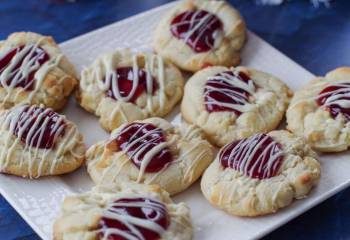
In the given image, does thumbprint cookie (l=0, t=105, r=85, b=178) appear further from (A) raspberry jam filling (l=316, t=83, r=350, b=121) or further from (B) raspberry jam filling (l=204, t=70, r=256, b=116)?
(A) raspberry jam filling (l=316, t=83, r=350, b=121)

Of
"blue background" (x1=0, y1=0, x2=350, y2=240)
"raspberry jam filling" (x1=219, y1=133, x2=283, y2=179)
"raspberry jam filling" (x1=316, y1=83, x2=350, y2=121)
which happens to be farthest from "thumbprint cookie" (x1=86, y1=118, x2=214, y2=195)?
"blue background" (x1=0, y1=0, x2=350, y2=240)

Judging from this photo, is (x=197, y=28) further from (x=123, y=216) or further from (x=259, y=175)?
(x=123, y=216)

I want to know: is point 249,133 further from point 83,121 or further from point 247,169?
point 83,121

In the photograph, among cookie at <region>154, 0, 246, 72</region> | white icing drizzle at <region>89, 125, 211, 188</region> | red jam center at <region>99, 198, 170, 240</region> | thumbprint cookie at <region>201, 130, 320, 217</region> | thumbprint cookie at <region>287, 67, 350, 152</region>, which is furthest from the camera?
cookie at <region>154, 0, 246, 72</region>

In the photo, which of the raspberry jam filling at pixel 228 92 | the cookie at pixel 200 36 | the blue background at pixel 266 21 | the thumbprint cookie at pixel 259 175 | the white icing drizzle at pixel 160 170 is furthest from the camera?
the blue background at pixel 266 21

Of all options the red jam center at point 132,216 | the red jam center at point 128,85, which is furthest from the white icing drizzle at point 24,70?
the red jam center at point 132,216

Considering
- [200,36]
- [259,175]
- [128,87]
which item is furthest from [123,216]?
[200,36]

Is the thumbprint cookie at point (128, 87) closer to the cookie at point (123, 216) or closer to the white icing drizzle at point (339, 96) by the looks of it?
the cookie at point (123, 216)

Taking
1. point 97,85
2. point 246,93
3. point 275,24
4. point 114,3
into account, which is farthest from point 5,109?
point 275,24
